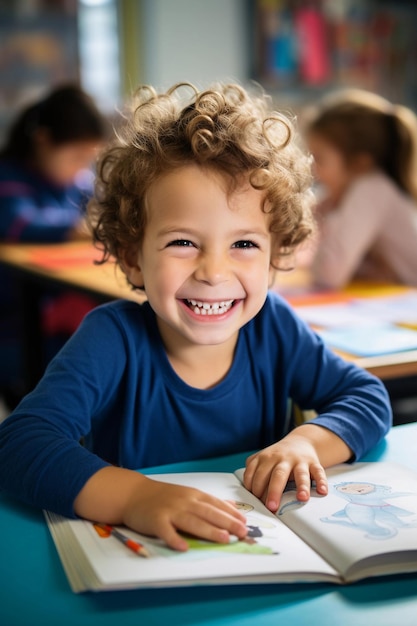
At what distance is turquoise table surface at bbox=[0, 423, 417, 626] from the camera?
586mm

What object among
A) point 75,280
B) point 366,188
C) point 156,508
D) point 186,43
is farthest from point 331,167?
point 186,43

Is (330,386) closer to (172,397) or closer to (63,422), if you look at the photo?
(172,397)

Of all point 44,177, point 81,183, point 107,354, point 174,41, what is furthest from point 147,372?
point 174,41

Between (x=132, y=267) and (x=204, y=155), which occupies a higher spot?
(x=204, y=155)

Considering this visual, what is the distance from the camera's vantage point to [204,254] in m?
0.91

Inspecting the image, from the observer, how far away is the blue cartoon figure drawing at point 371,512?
0.70m

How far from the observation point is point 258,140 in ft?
3.19

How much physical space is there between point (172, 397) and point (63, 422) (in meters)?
0.19

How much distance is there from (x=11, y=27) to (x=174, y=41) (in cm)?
89

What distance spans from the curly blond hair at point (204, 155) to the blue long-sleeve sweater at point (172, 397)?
0.11m

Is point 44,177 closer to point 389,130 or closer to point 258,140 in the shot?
point 389,130

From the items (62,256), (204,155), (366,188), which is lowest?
→ (62,256)

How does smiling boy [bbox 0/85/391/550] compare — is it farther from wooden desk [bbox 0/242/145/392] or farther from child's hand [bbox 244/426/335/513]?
wooden desk [bbox 0/242/145/392]

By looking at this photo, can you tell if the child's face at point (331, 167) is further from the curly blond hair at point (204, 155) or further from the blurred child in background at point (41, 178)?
the curly blond hair at point (204, 155)
